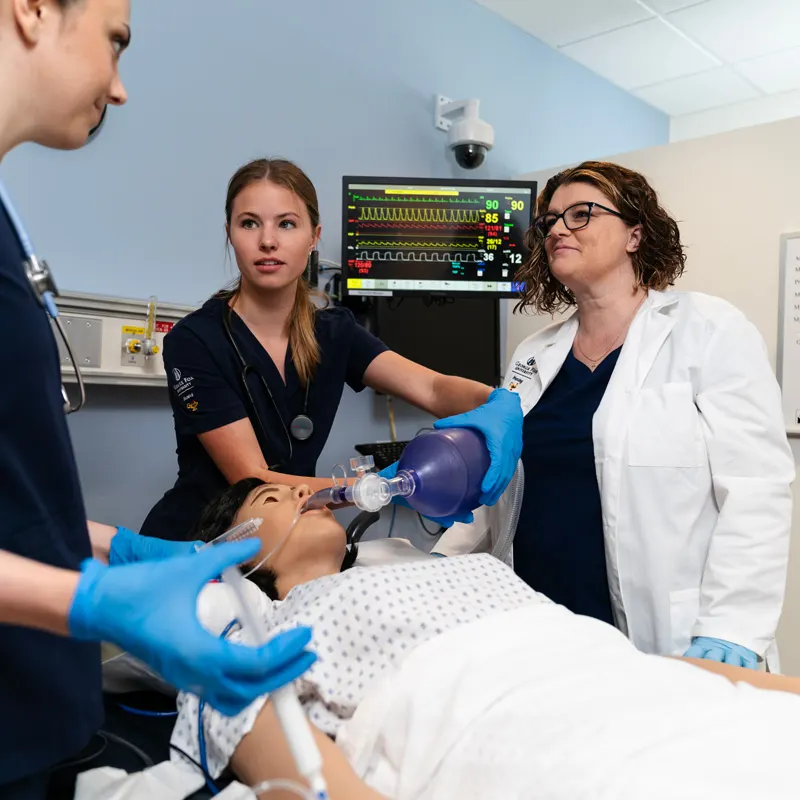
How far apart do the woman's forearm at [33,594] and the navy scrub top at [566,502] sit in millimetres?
1178

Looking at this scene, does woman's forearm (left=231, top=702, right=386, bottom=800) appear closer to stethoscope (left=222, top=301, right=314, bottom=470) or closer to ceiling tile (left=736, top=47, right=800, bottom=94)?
stethoscope (left=222, top=301, right=314, bottom=470)

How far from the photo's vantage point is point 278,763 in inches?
36.5

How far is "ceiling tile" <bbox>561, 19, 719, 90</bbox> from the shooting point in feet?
12.1

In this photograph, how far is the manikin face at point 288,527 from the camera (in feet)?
4.48

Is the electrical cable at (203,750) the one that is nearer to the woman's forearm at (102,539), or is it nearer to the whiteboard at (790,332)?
the woman's forearm at (102,539)

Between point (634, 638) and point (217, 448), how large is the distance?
93cm

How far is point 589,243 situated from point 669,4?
2.34m

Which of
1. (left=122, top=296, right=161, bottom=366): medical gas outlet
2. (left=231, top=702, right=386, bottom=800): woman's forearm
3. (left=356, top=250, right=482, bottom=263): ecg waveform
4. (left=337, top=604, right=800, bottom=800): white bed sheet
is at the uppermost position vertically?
(left=356, top=250, right=482, bottom=263): ecg waveform

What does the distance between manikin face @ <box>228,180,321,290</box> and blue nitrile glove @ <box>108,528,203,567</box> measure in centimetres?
71

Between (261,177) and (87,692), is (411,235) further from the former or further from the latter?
(87,692)

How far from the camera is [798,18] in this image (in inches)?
137

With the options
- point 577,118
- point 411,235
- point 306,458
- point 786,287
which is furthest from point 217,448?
point 577,118

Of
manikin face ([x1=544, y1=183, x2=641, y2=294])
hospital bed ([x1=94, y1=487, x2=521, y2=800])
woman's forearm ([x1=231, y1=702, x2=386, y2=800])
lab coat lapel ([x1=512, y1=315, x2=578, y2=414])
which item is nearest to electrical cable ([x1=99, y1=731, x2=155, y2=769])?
hospital bed ([x1=94, y1=487, x2=521, y2=800])

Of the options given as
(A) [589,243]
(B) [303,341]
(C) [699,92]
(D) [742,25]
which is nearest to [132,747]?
(B) [303,341]
